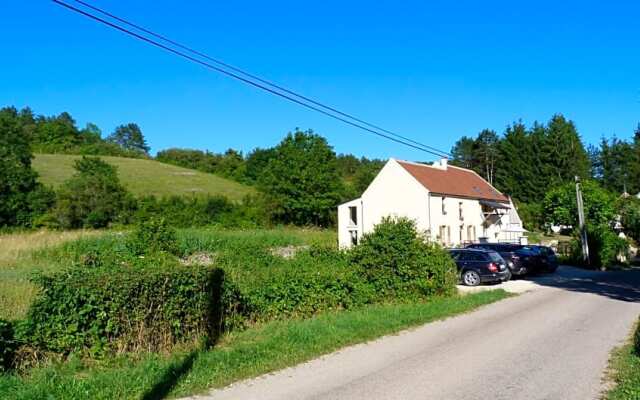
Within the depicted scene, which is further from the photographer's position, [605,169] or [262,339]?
[605,169]

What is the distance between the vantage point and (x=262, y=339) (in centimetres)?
985

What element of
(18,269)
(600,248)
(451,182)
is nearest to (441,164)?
(451,182)

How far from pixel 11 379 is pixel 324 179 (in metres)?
64.1

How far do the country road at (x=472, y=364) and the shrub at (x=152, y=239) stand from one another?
37.2 feet

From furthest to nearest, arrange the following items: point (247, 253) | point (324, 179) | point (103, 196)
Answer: point (324, 179)
point (103, 196)
point (247, 253)

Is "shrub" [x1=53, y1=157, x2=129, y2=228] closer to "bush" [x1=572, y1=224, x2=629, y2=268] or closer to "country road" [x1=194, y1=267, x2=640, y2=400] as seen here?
"bush" [x1=572, y1=224, x2=629, y2=268]

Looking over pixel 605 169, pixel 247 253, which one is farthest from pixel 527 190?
pixel 247 253

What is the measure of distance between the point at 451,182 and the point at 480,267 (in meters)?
27.5

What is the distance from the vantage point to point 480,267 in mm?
23266

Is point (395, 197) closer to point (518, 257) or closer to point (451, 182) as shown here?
point (451, 182)

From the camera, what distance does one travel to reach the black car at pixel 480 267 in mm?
23094

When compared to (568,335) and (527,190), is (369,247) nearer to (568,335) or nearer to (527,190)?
(568,335)

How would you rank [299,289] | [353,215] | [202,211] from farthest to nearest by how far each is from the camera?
1. [202,211]
2. [353,215]
3. [299,289]

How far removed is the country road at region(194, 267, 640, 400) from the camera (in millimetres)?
6828
